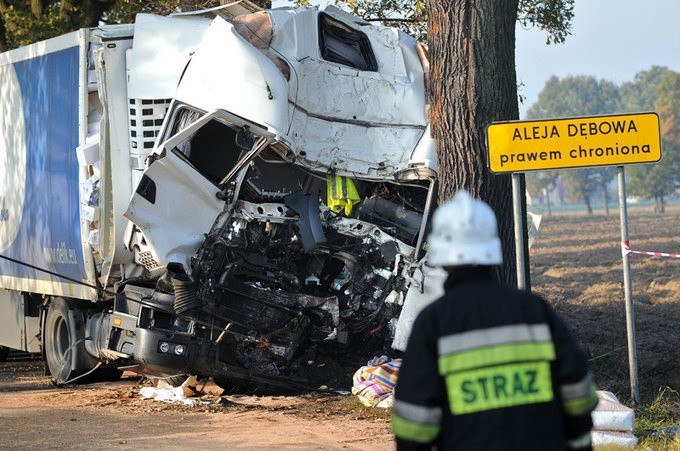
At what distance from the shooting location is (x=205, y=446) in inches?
317

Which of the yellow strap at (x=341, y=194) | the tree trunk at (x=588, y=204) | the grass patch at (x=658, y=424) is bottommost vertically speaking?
the grass patch at (x=658, y=424)

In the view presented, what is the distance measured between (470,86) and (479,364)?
19.1ft

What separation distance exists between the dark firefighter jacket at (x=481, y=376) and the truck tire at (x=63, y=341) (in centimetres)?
906

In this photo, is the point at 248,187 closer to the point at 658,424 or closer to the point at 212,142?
the point at 212,142

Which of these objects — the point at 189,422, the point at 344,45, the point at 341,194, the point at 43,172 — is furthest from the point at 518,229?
the point at 43,172

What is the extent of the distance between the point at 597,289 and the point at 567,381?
652 inches

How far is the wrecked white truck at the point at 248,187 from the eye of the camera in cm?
1005

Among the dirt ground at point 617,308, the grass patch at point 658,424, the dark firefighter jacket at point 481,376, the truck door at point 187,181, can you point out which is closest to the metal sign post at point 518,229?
the grass patch at point 658,424

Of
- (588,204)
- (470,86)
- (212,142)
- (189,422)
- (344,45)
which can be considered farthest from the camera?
(588,204)

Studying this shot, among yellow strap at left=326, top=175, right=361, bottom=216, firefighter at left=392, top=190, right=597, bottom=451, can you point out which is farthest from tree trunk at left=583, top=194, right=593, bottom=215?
firefighter at left=392, top=190, right=597, bottom=451

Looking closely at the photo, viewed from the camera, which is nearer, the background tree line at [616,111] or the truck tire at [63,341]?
the truck tire at [63,341]

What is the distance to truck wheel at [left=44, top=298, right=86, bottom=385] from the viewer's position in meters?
12.1

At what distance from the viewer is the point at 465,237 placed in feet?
11.4

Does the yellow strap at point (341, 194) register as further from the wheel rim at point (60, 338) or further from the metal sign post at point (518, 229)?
the wheel rim at point (60, 338)
